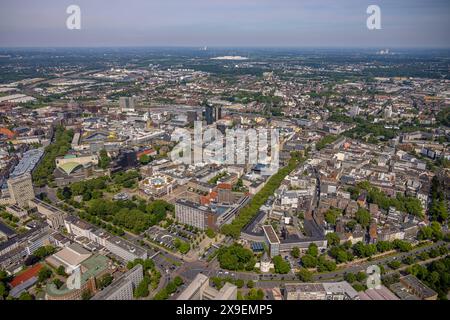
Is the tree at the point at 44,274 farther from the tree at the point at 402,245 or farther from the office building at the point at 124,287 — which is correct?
the tree at the point at 402,245

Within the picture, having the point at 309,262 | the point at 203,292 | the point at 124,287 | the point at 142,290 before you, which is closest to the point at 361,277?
the point at 309,262

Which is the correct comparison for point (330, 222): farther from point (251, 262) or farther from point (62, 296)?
point (62, 296)

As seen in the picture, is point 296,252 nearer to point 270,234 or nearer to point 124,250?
point 270,234

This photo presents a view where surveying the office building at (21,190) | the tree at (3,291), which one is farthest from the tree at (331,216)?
the office building at (21,190)

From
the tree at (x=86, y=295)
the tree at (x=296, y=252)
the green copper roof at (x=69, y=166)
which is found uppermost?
the green copper roof at (x=69, y=166)

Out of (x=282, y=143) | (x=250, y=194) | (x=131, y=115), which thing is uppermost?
(x=131, y=115)

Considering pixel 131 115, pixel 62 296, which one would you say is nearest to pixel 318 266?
pixel 62 296

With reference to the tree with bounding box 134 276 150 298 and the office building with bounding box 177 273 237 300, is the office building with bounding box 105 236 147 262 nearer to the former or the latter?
the tree with bounding box 134 276 150 298

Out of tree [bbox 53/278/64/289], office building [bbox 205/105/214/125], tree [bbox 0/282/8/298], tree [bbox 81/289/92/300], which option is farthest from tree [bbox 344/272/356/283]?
office building [bbox 205/105/214/125]
